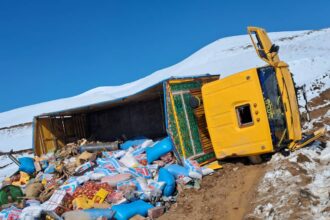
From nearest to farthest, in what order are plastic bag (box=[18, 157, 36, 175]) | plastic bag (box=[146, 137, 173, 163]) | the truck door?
the truck door < plastic bag (box=[146, 137, 173, 163]) < plastic bag (box=[18, 157, 36, 175])

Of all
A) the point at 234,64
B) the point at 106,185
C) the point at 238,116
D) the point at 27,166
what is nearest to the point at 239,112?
the point at 238,116

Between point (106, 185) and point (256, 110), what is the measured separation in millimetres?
3091

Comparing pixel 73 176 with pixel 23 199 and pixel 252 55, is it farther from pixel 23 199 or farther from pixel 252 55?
pixel 252 55

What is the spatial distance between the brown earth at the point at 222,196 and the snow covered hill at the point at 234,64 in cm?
1042

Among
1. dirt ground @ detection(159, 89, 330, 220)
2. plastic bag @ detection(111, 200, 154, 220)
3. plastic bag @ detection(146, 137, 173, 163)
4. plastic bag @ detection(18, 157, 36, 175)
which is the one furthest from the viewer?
plastic bag @ detection(18, 157, 36, 175)

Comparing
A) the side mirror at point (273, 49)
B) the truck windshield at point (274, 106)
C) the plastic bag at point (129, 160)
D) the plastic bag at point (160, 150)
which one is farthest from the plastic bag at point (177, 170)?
the side mirror at point (273, 49)

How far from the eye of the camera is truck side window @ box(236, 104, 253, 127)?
720 cm

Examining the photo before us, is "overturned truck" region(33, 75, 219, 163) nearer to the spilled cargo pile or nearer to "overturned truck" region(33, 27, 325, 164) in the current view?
"overturned truck" region(33, 27, 325, 164)

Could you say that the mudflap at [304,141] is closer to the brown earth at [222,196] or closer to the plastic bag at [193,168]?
the brown earth at [222,196]

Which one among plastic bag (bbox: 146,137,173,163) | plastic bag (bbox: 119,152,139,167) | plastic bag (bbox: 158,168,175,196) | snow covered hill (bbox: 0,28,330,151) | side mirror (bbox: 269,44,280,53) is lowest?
plastic bag (bbox: 158,168,175,196)

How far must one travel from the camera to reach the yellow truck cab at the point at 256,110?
6930 millimetres

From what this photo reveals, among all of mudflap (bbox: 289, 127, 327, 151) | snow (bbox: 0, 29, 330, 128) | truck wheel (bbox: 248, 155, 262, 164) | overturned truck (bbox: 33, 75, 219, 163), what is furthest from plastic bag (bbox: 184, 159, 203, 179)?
snow (bbox: 0, 29, 330, 128)

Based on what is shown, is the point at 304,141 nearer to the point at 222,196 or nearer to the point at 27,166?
the point at 222,196

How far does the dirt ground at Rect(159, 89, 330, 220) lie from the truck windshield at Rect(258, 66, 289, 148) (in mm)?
575
